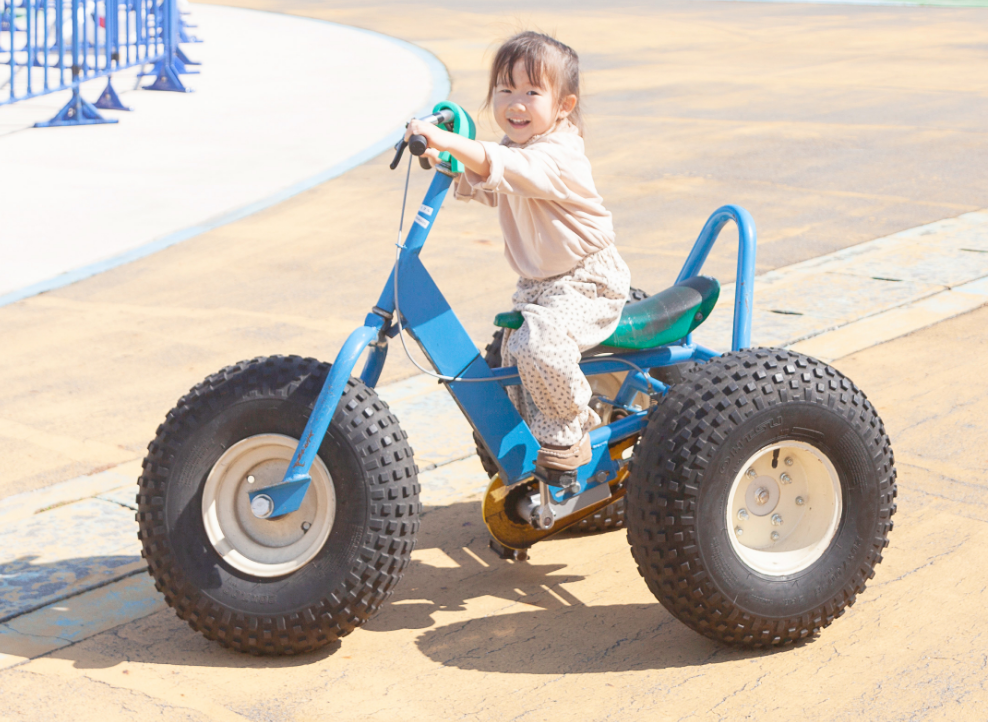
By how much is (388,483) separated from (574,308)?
0.71 meters

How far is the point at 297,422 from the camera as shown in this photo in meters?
3.29

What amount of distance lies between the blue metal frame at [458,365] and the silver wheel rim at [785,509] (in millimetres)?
366

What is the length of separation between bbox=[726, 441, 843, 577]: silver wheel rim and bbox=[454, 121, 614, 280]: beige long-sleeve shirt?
0.78 m

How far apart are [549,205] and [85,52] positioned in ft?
35.4

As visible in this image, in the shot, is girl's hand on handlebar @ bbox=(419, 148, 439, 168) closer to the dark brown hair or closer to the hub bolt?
the dark brown hair

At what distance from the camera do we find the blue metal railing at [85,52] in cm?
1243

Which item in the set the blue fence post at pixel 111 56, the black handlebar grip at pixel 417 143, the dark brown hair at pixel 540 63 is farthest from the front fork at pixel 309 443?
the blue fence post at pixel 111 56

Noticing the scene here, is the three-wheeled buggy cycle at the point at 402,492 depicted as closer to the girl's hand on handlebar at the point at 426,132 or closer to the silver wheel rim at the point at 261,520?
the silver wheel rim at the point at 261,520

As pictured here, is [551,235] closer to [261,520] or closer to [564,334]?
[564,334]

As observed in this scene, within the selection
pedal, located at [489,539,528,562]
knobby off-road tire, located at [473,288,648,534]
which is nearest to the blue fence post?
knobby off-road tire, located at [473,288,648,534]

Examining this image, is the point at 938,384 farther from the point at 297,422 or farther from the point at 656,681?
the point at 297,422

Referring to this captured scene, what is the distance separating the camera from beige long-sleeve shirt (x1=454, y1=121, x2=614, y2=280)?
10.7 ft

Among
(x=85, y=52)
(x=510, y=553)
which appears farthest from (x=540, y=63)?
(x=85, y=52)

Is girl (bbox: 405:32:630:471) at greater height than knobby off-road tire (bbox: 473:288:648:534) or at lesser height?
greater
